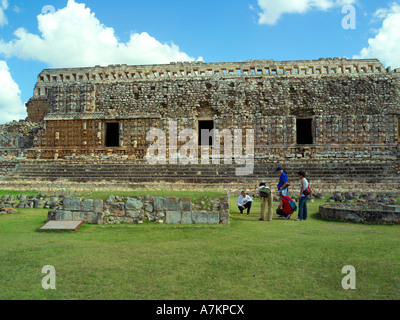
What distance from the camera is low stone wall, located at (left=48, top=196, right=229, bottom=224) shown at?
8.30 metres

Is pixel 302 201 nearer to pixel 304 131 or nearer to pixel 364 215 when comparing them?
pixel 364 215

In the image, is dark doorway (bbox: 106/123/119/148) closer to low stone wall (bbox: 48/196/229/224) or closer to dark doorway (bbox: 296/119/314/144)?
dark doorway (bbox: 296/119/314/144)

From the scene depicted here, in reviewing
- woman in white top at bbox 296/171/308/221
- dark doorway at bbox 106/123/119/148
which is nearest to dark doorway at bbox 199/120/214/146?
dark doorway at bbox 106/123/119/148

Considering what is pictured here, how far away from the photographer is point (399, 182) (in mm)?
16562

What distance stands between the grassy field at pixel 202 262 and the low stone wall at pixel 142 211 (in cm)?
62

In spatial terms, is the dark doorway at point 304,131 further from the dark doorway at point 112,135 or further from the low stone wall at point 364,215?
the low stone wall at point 364,215

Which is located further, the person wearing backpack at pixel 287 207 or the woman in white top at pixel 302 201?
the person wearing backpack at pixel 287 207

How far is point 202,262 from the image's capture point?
4.90 metres

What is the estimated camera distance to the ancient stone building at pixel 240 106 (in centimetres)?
2050

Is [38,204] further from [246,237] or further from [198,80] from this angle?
[198,80]

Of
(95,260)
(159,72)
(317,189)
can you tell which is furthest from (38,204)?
(159,72)

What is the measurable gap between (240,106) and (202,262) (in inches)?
704

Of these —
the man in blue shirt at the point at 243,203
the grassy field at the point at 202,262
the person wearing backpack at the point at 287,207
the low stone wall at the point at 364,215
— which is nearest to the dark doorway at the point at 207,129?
the man in blue shirt at the point at 243,203

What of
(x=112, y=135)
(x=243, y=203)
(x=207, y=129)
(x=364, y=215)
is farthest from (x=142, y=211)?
(x=112, y=135)
